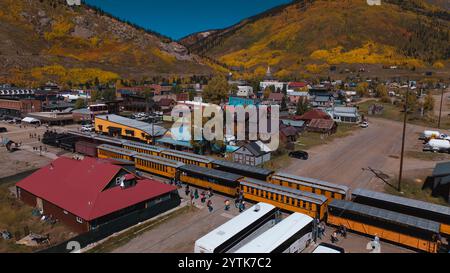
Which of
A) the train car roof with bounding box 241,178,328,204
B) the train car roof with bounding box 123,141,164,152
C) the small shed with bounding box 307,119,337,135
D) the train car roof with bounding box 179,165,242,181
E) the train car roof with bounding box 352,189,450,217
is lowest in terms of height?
the train car roof with bounding box 352,189,450,217

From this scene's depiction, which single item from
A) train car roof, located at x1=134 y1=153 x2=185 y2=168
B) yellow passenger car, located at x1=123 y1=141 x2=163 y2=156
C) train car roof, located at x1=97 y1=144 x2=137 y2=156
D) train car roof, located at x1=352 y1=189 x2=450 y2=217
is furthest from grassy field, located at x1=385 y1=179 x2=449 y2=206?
train car roof, located at x1=97 y1=144 x2=137 y2=156

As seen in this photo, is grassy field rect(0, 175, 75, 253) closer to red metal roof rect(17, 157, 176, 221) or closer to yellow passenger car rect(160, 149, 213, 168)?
red metal roof rect(17, 157, 176, 221)

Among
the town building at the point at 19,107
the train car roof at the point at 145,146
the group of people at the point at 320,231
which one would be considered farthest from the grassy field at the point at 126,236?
the town building at the point at 19,107

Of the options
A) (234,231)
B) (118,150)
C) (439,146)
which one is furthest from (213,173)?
(439,146)

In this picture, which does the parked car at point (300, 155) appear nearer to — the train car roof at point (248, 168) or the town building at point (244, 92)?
the train car roof at point (248, 168)

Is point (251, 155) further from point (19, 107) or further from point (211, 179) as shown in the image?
point (19, 107)

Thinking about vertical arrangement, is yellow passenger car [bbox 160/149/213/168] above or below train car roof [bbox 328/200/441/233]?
above
